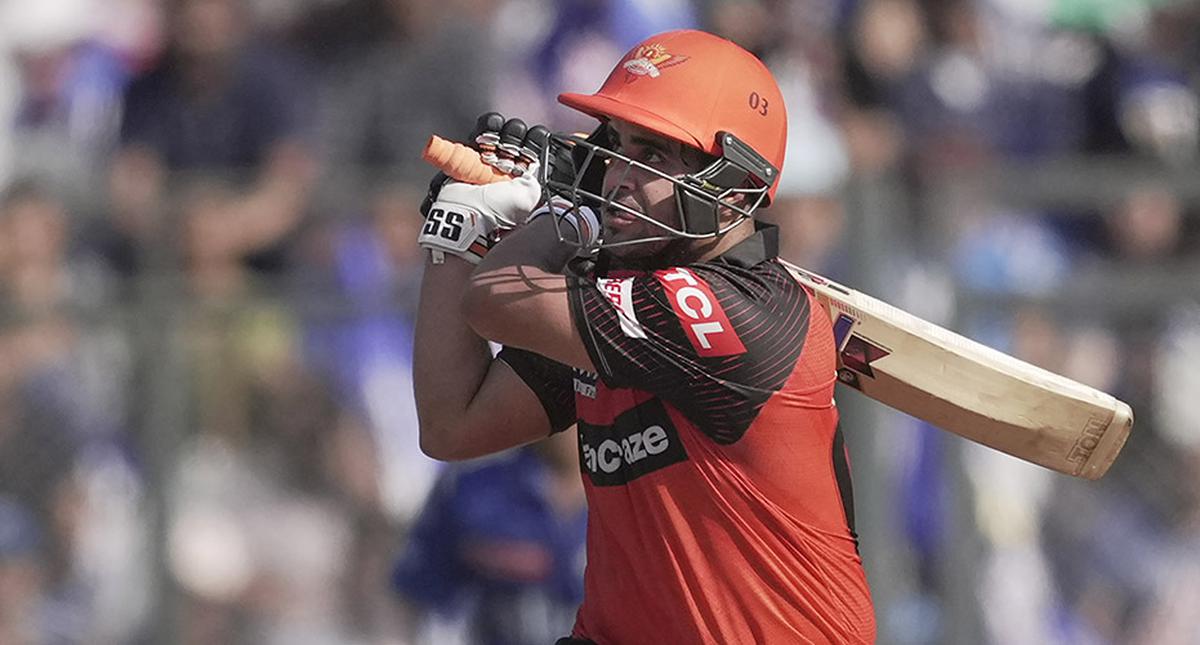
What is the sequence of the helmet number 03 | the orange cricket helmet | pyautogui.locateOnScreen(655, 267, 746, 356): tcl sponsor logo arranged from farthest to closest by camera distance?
the helmet number 03 < the orange cricket helmet < pyautogui.locateOnScreen(655, 267, 746, 356): tcl sponsor logo

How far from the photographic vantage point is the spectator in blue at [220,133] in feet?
26.9

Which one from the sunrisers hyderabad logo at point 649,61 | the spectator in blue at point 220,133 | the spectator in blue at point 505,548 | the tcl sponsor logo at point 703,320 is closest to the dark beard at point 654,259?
the tcl sponsor logo at point 703,320

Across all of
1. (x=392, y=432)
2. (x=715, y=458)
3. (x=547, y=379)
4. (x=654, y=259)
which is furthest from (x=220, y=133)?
(x=715, y=458)

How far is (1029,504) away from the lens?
735 centimetres

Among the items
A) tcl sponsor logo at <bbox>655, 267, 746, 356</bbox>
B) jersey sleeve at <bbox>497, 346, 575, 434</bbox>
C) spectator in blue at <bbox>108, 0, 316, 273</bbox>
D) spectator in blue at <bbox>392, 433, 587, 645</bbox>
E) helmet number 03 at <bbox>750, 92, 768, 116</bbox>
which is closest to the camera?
tcl sponsor logo at <bbox>655, 267, 746, 356</bbox>

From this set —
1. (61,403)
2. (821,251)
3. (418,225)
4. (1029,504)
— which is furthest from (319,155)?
(1029,504)

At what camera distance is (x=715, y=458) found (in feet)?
12.8

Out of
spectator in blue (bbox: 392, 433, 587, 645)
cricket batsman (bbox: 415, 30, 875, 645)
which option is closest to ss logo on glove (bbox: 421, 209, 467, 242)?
cricket batsman (bbox: 415, 30, 875, 645)

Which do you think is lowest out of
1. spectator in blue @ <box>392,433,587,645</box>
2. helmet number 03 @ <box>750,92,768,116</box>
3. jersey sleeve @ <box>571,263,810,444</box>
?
spectator in blue @ <box>392,433,587,645</box>

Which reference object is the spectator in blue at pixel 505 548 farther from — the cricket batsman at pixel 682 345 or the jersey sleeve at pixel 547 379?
the cricket batsman at pixel 682 345

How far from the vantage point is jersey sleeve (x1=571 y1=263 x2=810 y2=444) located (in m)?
3.78

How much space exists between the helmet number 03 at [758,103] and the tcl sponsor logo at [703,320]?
1.42 ft

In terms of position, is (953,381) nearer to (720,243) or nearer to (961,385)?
(961,385)

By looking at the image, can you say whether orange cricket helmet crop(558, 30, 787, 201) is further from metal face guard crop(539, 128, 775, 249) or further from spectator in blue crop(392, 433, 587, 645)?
spectator in blue crop(392, 433, 587, 645)
